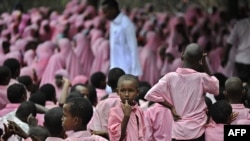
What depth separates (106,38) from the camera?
18.9 meters

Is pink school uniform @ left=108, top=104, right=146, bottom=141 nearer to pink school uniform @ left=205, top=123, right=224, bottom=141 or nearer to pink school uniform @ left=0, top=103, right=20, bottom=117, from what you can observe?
pink school uniform @ left=205, top=123, right=224, bottom=141

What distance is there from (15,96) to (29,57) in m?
6.71


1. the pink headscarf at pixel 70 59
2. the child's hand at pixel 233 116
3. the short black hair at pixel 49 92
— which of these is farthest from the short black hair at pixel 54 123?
the pink headscarf at pixel 70 59

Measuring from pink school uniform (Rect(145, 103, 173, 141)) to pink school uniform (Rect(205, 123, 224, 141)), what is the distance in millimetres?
519

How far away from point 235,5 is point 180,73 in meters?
14.9

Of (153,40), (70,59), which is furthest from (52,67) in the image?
(153,40)

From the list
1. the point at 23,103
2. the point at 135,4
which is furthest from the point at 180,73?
the point at 135,4

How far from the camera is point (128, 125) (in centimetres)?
884

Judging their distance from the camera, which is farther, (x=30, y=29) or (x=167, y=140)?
(x=30, y=29)

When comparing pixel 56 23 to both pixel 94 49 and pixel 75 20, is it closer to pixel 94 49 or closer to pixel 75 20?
pixel 75 20

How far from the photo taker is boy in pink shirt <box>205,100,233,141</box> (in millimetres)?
9188

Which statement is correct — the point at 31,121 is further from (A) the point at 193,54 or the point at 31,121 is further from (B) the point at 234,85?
(B) the point at 234,85

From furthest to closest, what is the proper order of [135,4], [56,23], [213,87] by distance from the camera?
[135,4]
[56,23]
[213,87]

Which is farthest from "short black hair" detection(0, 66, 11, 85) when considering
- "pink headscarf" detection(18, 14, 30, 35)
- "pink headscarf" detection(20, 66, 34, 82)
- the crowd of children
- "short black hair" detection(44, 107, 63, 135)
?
"pink headscarf" detection(18, 14, 30, 35)
